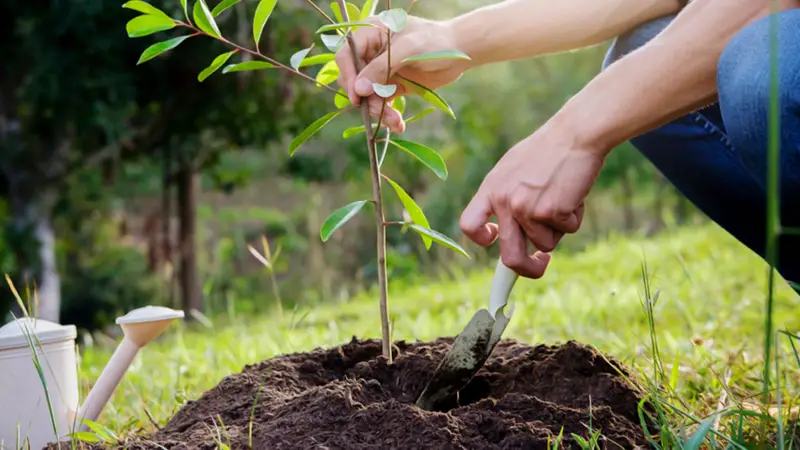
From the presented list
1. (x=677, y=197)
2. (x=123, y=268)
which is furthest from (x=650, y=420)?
(x=677, y=197)

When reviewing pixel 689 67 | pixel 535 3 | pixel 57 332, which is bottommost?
pixel 57 332

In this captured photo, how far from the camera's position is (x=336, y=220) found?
125 cm

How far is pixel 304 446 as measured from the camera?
1060mm

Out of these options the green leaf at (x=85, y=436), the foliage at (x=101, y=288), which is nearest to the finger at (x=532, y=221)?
the green leaf at (x=85, y=436)

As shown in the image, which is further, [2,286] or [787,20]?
[2,286]

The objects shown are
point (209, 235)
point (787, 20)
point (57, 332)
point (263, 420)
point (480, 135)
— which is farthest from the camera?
point (209, 235)

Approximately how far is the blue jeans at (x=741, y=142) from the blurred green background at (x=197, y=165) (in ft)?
3.22

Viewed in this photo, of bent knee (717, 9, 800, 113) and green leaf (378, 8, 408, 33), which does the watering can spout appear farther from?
bent knee (717, 9, 800, 113)

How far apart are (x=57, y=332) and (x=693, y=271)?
126 inches

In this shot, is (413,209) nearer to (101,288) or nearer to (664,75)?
(664,75)

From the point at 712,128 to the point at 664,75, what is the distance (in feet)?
1.80

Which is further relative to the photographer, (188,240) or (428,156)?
(188,240)

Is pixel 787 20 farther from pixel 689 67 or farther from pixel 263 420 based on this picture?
pixel 263 420

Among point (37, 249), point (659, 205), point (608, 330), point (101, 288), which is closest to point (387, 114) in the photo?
point (608, 330)
